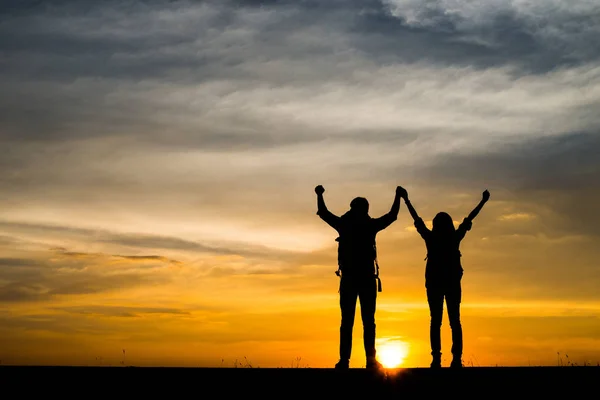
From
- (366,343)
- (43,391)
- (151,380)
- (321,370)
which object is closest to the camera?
(43,391)

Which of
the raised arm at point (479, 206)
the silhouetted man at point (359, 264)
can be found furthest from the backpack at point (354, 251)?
the raised arm at point (479, 206)

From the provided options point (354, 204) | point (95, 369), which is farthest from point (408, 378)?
point (95, 369)

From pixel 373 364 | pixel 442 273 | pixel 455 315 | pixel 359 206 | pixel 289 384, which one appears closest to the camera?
pixel 289 384

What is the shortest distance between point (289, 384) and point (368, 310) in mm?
3371

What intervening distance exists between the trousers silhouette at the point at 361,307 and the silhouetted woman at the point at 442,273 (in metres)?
1.10

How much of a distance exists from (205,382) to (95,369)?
2372 millimetres

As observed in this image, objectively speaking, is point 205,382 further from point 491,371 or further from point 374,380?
point 491,371

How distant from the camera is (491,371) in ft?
44.3

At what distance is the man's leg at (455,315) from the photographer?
15086mm

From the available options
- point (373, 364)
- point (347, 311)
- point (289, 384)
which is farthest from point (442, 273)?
point (289, 384)

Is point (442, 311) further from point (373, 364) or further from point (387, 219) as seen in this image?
point (387, 219)

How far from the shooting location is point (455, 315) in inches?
597

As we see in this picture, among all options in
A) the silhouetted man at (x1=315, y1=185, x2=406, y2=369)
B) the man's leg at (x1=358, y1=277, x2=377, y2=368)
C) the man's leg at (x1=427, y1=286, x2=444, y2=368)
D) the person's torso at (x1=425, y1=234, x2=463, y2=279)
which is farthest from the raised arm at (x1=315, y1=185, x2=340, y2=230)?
the man's leg at (x1=427, y1=286, x2=444, y2=368)

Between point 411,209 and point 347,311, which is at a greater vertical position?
point 411,209
